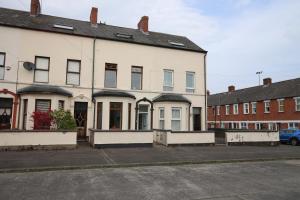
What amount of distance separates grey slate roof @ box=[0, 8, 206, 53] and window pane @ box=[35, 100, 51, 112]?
547 centimetres

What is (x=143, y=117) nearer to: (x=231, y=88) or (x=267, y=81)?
(x=267, y=81)

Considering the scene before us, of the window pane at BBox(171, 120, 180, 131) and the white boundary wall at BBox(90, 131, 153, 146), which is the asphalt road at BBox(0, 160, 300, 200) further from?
the window pane at BBox(171, 120, 180, 131)

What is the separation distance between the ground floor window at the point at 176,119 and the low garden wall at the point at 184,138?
2510 millimetres

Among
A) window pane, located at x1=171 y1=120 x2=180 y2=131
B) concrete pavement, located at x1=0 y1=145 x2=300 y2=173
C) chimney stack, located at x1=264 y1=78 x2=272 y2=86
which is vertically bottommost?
concrete pavement, located at x1=0 y1=145 x2=300 y2=173

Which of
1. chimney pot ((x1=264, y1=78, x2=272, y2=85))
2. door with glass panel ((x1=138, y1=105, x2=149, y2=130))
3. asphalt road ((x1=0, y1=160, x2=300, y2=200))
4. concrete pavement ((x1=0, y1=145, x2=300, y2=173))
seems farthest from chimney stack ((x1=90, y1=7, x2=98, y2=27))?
chimney pot ((x1=264, y1=78, x2=272, y2=85))

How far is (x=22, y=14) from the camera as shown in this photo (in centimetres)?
2117

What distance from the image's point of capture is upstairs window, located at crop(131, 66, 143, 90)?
21297mm

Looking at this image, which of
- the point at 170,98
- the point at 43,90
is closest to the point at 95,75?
the point at 43,90

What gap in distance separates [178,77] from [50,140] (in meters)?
12.2

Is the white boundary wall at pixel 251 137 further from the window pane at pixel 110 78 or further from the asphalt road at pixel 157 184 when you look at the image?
the window pane at pixel 110 78

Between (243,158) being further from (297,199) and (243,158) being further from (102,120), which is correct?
(102,120)

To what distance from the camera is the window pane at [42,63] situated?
1875 centimetres

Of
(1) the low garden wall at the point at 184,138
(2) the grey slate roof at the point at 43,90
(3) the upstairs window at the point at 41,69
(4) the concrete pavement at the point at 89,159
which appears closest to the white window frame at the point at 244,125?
(1) the low garden wall at the point at 184,138

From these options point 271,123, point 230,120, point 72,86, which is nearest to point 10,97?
point 72,86
